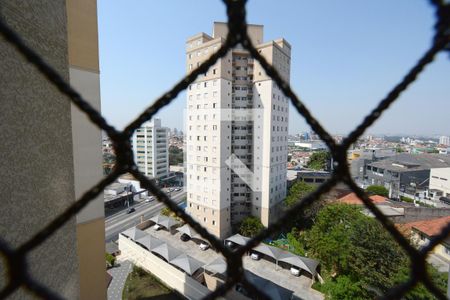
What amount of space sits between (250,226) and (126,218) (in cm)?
715

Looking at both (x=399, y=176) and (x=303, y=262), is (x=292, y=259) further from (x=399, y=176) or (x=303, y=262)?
(x=399, y=176)

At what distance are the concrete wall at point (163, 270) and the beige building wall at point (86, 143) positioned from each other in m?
3.91

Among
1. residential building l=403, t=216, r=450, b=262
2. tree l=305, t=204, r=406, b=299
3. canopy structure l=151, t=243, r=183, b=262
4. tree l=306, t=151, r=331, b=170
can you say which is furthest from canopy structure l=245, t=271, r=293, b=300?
tree l=306, t=151, r=331, b=170

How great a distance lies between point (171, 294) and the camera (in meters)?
6.41

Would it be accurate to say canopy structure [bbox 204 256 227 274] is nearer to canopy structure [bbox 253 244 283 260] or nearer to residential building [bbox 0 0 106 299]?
canopy structure [bbox 253 244 283 260]

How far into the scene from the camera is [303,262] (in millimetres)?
6797

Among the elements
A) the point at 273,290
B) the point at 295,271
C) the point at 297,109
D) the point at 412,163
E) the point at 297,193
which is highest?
the point at 297,109

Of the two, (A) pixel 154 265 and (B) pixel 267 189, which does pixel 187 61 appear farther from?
(A) pixel 154 265

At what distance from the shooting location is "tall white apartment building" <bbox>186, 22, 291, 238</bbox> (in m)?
9.10

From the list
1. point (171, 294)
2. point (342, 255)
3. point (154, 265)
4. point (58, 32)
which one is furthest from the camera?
point (154, 265)

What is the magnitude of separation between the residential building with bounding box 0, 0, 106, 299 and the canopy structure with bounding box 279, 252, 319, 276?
19.1 feet


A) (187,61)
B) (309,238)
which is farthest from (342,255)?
(187,61)

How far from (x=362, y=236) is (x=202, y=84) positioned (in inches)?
294

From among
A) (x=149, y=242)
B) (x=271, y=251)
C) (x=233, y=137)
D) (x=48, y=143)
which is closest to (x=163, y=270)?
(x=149, y=242)
